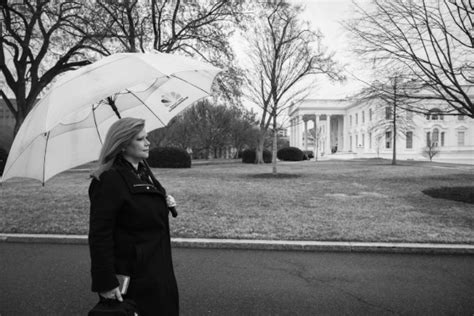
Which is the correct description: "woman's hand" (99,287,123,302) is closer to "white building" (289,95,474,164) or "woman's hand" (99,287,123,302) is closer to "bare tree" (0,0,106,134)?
"white building" (289,95,474,164)

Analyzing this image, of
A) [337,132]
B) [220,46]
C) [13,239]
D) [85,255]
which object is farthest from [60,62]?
[337,132]

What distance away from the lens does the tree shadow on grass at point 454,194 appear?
924 cm

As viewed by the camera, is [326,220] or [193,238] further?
[326,220]

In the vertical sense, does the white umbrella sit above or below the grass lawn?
above

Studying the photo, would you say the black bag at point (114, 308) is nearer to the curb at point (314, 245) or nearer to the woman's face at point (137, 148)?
the woman's face at point (137, 148)

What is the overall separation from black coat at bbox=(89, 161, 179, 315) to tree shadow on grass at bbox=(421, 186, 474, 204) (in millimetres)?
9683

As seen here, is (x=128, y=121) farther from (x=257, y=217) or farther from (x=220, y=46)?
(x=220, y=46)

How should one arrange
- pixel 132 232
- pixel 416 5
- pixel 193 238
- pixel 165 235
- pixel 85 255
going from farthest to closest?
1. pixel 416 5
2. pixel 193 238
3. pixel 85 255
4. pixel 165 235
5. pixel 132 232

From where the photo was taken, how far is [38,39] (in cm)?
2156

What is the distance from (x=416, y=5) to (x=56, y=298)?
33.7ft

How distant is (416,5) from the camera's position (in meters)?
8.90

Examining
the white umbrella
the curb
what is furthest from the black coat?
the curb

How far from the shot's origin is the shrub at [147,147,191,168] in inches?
921

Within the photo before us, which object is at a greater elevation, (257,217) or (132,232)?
(132,232)
